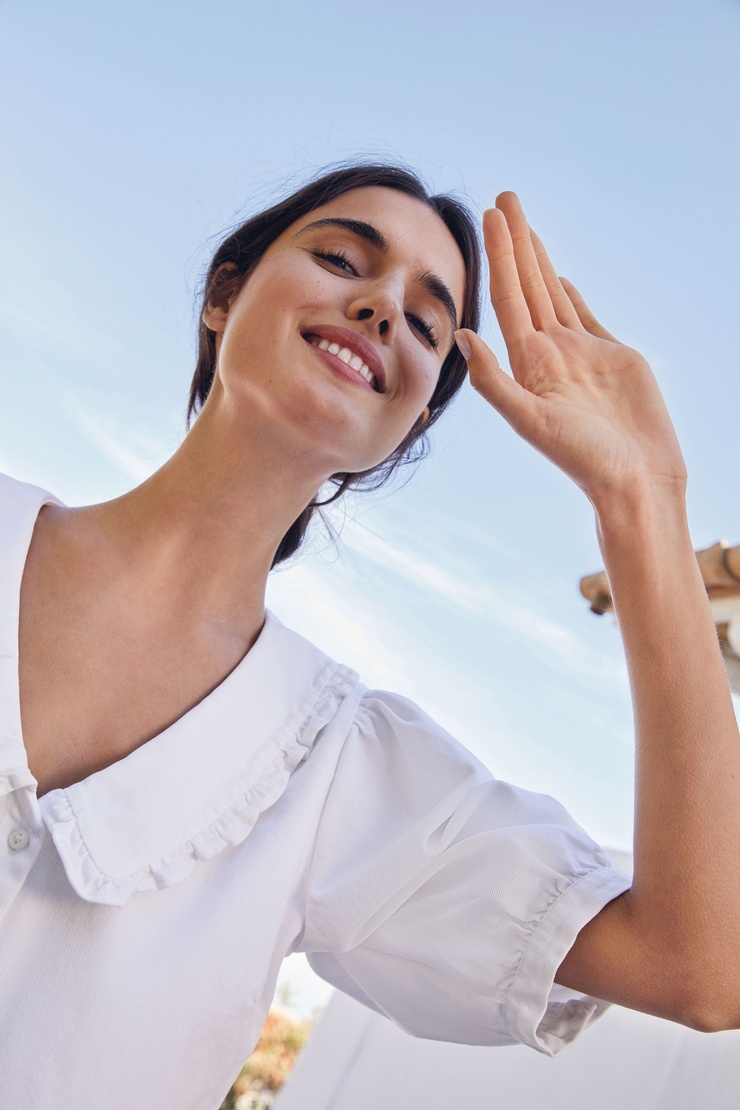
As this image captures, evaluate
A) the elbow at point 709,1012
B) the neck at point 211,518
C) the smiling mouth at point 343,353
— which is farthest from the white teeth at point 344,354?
the elbow at point 709,1012

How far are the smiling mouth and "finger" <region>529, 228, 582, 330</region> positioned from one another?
274 millimetres

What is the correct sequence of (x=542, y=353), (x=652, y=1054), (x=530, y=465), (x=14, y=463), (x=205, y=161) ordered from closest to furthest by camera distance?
(x=542, y=353) < (x=652, y=1054) < (x=205, y=161) < (x=530, y=465) < (x=14, y=463)

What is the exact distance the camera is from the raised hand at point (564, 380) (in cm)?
103

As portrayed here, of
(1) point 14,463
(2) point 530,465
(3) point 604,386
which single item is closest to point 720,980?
(3) point 604,386

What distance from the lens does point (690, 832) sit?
899 millimetres

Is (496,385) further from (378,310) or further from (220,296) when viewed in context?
(220,296)

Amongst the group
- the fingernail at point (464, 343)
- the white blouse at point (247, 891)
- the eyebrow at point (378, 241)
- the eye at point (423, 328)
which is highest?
the eyebrow at point (378, 241)

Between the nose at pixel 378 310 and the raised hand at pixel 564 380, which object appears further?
the nose at pixel 378 310

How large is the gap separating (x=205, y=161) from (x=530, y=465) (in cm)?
230

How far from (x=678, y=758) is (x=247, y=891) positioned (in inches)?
19.7

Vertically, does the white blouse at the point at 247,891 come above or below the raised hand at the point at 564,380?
below

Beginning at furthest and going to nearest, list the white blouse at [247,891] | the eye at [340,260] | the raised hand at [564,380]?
the eye at [340,260] → the raised hand at [564,380] → the white blouse at [247,891]

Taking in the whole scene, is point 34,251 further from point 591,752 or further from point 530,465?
point 591,752

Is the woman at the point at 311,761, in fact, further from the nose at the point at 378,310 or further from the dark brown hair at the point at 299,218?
the dark brown hair at the point at 299,218
